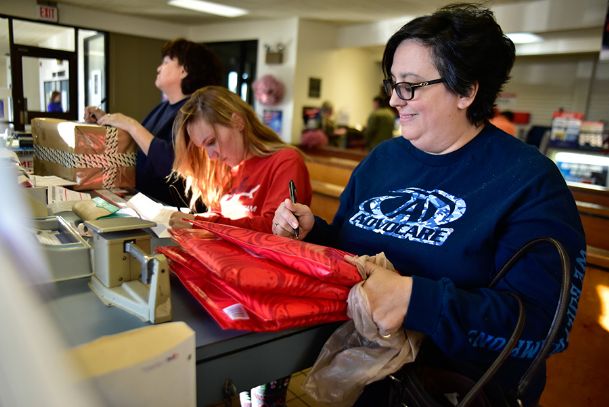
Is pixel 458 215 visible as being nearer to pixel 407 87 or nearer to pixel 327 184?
pixel 407 87

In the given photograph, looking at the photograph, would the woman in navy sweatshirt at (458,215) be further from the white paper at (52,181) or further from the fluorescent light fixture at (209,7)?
the fluorescent light fixture at (209,7)

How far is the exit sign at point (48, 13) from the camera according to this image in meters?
7.29

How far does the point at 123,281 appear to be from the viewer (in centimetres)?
89

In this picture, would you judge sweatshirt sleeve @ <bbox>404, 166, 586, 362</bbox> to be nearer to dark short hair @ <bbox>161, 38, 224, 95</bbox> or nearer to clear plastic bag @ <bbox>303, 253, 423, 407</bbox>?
clear plastic bag @ <bbox>303, 253, 423, 407</bbox>

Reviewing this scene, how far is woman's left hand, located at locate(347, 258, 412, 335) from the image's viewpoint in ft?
2.75

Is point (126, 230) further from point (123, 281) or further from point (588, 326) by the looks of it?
point (588, 326)

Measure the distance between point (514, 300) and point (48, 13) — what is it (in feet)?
28.6

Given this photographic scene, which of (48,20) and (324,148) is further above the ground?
(48,20)

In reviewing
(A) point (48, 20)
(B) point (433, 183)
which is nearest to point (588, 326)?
(B) point (433, 183)

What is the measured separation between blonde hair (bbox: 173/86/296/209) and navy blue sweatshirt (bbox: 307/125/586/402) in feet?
2.62

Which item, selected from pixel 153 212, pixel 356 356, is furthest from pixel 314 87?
pixel 356 356

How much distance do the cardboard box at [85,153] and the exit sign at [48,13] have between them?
6.66 meters

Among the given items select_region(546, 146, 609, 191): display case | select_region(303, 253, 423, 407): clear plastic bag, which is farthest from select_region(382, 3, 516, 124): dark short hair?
select_region(546, 146, 609, 191): display case

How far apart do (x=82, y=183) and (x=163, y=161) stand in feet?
1.17
